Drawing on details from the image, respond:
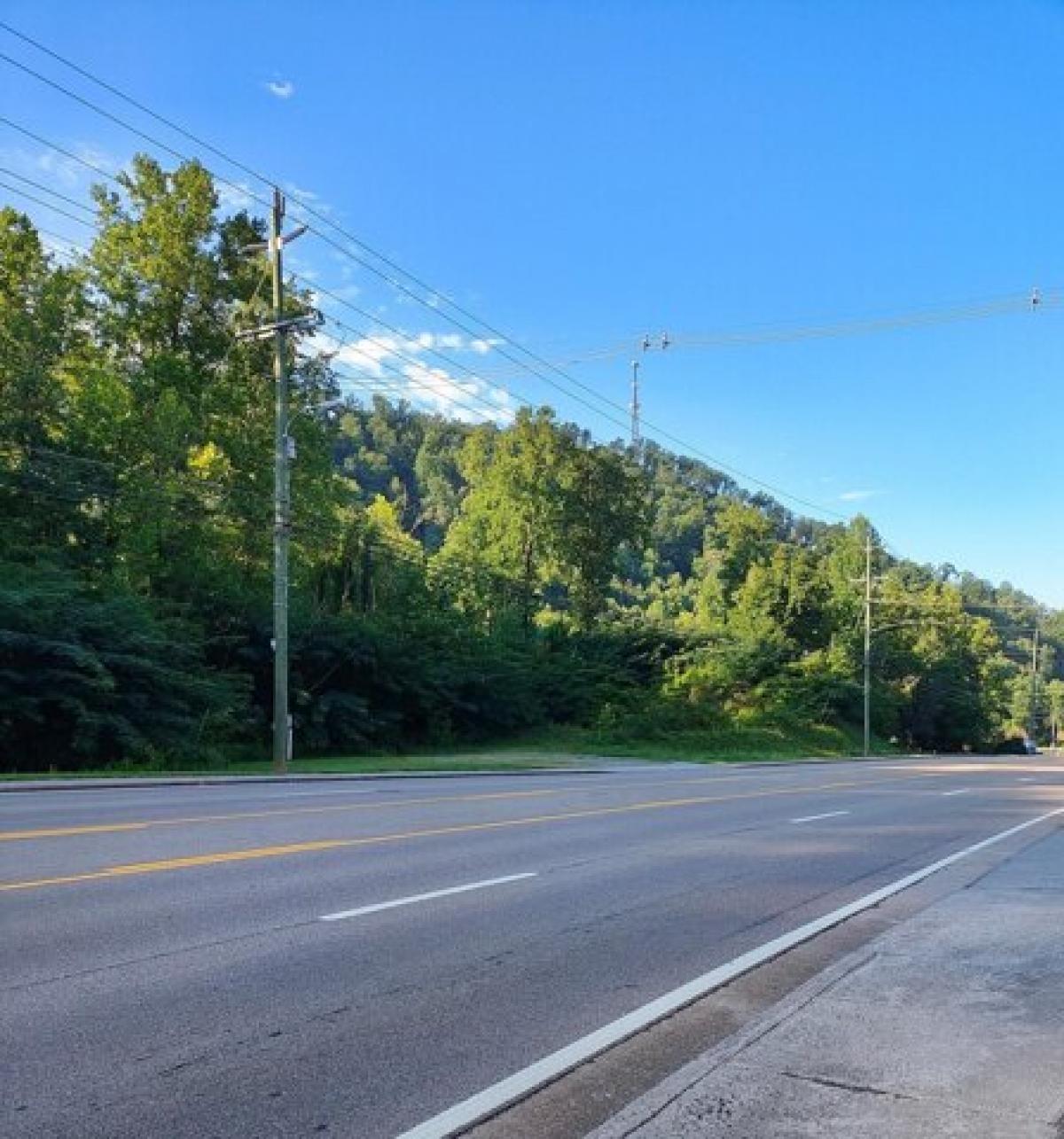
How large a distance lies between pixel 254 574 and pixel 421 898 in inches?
1407

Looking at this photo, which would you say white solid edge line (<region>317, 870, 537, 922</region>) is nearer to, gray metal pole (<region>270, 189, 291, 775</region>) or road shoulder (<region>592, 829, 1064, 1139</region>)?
road shoulder (<region>592, 829, 1064, 1139</region>)

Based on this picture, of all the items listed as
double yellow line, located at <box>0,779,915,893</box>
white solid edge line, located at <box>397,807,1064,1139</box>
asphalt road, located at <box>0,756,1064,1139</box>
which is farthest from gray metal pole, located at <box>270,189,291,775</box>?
white solid edge line, located at <box>397,807,1064,1139</box>

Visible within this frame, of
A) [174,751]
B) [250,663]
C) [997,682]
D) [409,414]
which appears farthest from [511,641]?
[409,414]

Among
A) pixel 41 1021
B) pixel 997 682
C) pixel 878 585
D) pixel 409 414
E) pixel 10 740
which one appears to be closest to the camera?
pixel 41 1021

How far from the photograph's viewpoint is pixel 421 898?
8805 millimetres

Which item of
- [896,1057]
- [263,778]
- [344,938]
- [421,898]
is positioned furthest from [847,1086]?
[263,778]

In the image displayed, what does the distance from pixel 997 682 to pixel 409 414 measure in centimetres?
7555

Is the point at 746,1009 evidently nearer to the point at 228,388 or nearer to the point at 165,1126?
the point at 165,1126

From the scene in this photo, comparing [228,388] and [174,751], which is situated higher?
[228,388]

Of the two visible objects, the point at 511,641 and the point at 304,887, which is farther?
the point at 511,641

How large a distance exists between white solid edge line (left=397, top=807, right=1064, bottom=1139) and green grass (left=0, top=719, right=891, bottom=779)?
1798 cm

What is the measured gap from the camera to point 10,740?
27141 millimetres

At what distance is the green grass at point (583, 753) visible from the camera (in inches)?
1103

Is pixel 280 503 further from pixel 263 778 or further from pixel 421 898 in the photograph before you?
pixel 421 898
